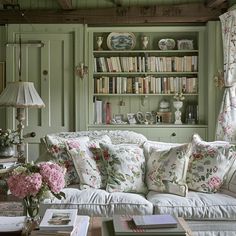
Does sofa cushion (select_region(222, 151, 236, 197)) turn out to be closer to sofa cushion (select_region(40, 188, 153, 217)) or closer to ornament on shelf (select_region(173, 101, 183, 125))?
sofa cushion (select_region(40, 188, 153, 217))

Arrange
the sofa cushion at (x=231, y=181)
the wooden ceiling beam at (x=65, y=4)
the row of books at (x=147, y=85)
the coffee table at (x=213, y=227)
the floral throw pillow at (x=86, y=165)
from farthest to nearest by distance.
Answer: the row of books at (x=147, y=85), the wooden ceiling beam at (x=65, y=4), the floral throw pillow at (x=86, y=165), the sofa cushion at (x=231, y=181), the coffee table at (x=213, y=227)

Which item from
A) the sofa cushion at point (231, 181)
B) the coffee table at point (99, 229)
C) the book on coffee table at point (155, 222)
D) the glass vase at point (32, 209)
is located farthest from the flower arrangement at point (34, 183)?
the sofa cushion at point (231, 181)

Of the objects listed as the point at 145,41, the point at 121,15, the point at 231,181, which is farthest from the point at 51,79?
the point at 231,181

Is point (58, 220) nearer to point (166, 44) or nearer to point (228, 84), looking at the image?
point (228, 84)

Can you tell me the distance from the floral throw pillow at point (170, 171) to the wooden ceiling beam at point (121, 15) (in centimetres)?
251

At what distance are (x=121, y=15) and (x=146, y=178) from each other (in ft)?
8.82

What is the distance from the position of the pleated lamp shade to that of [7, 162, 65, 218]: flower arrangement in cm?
186

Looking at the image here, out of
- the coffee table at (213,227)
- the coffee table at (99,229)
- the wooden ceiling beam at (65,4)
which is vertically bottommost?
the coffee table at (213,227)

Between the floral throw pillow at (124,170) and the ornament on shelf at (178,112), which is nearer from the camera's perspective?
the floral throw pillow at (124,170)

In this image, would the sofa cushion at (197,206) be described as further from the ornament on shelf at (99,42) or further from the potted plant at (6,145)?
the ornament on shelf at (99,42)

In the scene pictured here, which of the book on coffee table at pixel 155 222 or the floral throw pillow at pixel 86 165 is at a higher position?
the floral throw pillow at pixel 86 165

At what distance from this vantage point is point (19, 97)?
13.0 ft

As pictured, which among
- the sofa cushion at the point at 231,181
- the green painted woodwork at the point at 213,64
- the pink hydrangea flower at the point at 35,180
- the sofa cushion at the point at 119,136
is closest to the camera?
the pink hydrangea flower at the point at 35,180

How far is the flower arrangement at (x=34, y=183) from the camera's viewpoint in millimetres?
2076
